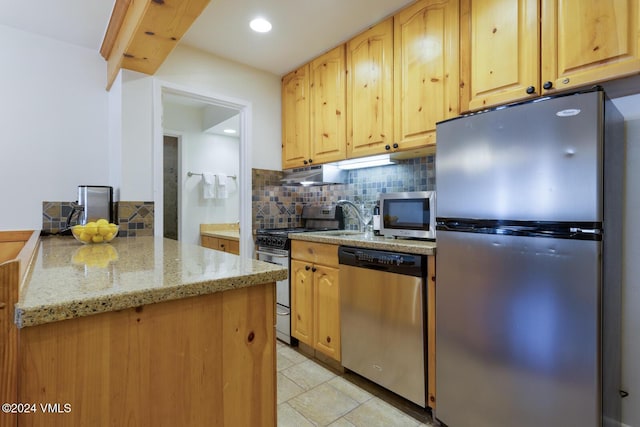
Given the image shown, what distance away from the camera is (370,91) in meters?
2.23

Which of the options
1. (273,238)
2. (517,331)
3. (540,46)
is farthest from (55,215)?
(540,46)

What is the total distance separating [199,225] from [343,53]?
8.95 feet

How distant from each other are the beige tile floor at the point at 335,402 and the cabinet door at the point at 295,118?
5.60ft

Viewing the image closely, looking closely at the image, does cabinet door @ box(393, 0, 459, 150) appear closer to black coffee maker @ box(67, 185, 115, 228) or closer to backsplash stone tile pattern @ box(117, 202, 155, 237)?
backsplash stone tile pattern @ box(117, 202, 155, 237)

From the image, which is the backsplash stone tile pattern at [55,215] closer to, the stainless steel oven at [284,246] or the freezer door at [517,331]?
the stainless steel oven at [284,246]

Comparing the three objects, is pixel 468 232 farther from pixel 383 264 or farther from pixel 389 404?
pixel 389 404

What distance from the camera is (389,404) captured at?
71.1 inches

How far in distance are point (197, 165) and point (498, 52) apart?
11.6 feet

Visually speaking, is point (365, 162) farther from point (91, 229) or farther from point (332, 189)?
point (91, 229)

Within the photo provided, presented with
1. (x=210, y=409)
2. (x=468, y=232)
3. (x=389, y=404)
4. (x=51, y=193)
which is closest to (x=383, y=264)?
(x=468, y=232)

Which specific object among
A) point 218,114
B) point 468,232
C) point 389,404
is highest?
point 218,114

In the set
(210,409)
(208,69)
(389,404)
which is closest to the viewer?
(210,409)

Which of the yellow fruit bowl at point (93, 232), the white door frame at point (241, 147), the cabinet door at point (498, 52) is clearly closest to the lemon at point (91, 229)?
the yellow fruit bowl at point (93, 232)

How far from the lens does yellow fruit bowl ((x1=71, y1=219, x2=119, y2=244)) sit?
159 centimetres
